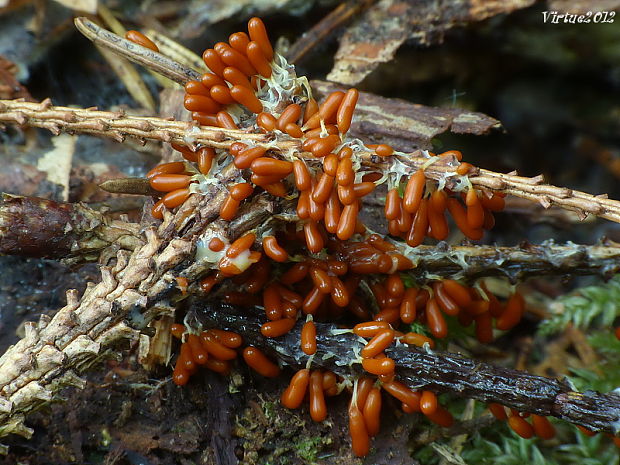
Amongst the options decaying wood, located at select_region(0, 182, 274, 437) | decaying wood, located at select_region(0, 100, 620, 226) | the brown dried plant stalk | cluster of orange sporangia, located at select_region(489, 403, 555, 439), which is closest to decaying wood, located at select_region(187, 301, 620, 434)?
the brown dried plant stalk

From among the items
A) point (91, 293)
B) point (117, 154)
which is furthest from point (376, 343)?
point (117, 154)

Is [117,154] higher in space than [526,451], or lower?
higher

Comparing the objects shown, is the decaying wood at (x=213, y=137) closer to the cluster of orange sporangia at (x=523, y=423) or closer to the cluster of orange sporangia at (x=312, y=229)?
the cluster of orange sporangia at (x=312, y=229)

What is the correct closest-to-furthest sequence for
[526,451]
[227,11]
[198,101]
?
[198,101]
[526,451]
[227,11]

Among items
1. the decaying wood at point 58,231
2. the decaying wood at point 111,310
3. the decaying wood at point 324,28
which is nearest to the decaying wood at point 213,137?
the decaying wood at point 111,310

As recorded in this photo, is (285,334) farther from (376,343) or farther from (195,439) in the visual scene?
(195,439)

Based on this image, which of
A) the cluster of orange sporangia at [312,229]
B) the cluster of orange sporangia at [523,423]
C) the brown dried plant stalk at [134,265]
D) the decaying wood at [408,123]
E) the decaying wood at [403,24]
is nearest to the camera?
the brown dried plant stalk at [134,265]

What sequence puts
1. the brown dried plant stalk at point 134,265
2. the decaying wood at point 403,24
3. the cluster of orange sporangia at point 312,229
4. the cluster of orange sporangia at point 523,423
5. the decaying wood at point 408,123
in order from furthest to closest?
the decaying wood at point 403,24 → the decaying wood at point 408,123 → the cluster of orange sporangia at point 523,423 → the cluster of orange sporangia at point 312,229 → the brown dried plant stalk at point 134,265
